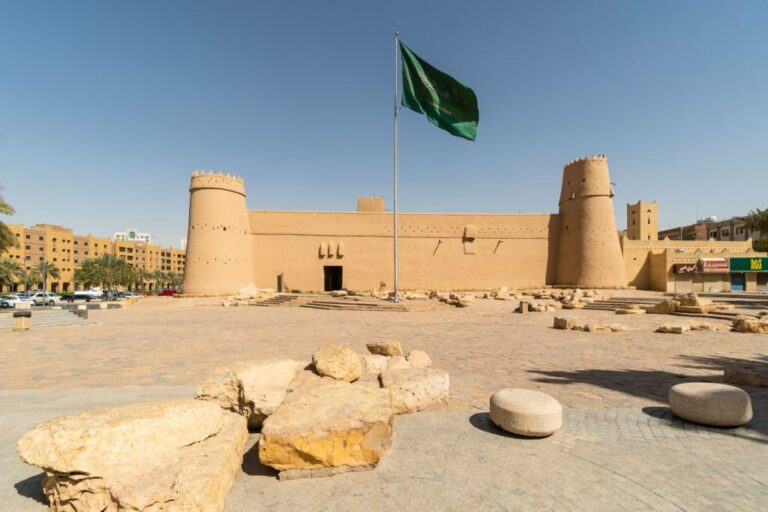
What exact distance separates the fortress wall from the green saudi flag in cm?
1717

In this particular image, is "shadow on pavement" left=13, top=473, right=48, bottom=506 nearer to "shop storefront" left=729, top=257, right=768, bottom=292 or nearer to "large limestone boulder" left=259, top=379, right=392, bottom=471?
"large limestone boulder" left=259, top=379, right=392, bottom=471

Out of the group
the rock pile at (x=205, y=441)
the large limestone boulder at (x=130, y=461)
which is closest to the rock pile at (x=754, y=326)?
the rock pile at (x=205, y=441)

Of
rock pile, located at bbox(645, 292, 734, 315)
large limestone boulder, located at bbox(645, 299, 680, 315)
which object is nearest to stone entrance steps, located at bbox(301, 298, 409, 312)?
large limestone boulder, located at bbox(645, 299, 680, 315)

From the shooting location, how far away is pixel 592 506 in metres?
2.30

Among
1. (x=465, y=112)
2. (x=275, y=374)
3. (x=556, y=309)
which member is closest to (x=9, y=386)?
(x=275, y=374)

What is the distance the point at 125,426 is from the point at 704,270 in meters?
40.3

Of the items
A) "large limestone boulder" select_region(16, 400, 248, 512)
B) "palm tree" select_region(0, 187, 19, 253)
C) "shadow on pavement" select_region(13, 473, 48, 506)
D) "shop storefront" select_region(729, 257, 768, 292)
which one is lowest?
→ "shadow on pavement" select_region(13, 473, 48, 506)

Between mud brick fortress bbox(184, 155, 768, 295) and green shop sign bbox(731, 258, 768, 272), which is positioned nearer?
mud brick fortress bbox(184, 155, 768, 295)

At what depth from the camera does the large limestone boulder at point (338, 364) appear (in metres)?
4.22

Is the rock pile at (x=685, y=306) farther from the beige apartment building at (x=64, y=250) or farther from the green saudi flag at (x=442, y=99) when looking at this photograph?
the beige apartment building at (x=64, y=250)

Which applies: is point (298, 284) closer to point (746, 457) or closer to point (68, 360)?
point (68, 360)

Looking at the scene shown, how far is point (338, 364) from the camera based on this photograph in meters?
4.29

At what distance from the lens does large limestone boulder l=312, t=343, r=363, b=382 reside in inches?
166

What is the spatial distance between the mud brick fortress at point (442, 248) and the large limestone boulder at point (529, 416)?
2709 centimetres
